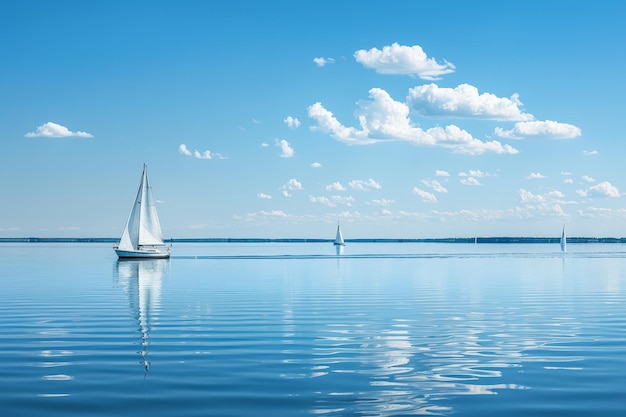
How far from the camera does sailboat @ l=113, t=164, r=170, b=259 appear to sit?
134 m

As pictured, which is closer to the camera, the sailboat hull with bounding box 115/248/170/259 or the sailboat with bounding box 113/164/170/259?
the sailboat with bounding box 113/164/170/259

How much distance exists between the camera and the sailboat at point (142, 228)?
134250 millimetres

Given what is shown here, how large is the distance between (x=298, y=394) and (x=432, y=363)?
22.5 feet

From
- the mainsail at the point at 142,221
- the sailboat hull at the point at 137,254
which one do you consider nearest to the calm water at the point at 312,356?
the mainsail at the point at 142,221

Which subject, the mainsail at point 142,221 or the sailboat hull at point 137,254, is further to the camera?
the sailboat hull at point 137,254

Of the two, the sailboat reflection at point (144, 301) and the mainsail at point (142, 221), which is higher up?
the mainsail at point (142, 221)

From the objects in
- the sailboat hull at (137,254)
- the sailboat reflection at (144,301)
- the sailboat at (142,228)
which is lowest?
the sailboat reflection at (144,301)

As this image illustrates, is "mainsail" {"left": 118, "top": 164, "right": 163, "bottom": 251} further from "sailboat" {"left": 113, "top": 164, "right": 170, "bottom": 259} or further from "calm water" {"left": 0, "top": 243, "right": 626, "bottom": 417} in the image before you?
"calm water" {"left": 0, "top": 243, "right": 626, "bottom": 417}

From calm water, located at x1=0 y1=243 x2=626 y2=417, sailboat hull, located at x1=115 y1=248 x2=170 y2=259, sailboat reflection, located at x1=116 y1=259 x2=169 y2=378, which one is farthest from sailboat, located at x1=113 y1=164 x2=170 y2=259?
→ calm water, located at x1=0 y1=243 x2=626 y2=417

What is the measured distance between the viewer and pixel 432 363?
85.3ft

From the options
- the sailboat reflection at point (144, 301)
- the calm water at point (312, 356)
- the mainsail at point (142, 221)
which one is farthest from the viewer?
the mainsail at point (142, 221)

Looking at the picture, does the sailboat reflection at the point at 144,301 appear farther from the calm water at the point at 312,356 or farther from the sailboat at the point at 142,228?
the sailboat at the point at 142,228

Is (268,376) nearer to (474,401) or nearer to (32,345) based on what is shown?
(474,401)

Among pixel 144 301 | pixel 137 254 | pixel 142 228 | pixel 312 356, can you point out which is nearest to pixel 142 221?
pixel 142 228
